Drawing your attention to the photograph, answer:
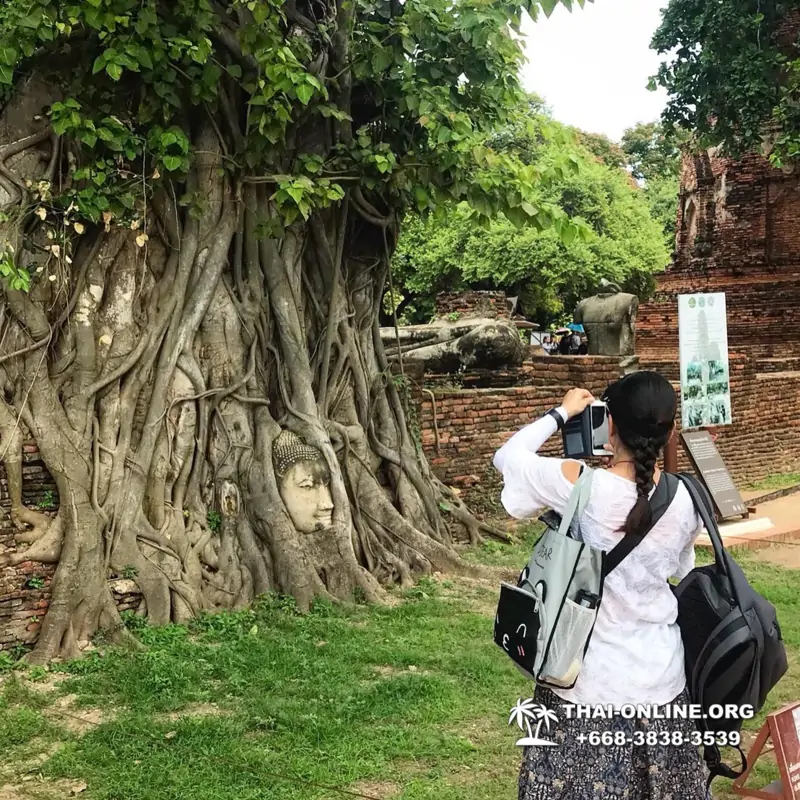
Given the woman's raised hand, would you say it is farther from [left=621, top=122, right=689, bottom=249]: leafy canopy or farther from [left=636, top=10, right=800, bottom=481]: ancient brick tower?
[left=621, top=122, right=689, bottom=249]: leafy canopy

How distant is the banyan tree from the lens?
5.11 meters

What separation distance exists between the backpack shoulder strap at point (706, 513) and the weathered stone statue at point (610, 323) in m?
13.2

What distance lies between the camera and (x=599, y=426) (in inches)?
96.9

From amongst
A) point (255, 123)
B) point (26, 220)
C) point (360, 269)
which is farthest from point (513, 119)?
point (26, 220)

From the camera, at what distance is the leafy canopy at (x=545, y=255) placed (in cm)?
2222

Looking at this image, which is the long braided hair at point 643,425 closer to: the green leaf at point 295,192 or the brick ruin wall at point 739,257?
the green leaf at point 295,192

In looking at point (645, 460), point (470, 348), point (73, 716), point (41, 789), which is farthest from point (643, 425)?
point (470, 348)

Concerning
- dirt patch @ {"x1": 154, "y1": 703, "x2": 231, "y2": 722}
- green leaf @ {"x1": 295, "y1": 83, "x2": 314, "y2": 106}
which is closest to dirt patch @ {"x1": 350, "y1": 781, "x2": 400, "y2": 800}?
dirt patch @ {"x1": 154, "y1": 703, "x2": 231, "y2": 722}

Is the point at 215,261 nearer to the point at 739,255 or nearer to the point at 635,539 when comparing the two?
the point at 635,539

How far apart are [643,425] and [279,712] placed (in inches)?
95.8

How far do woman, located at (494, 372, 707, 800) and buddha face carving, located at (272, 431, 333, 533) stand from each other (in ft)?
11.9

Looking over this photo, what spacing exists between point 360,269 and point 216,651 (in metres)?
3.10

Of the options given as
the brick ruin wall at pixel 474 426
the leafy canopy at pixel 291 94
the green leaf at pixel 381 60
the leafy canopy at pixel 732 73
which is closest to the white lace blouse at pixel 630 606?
the leafy canopy at pixel 291 94

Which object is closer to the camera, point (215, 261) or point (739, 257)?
point (215, 261)
